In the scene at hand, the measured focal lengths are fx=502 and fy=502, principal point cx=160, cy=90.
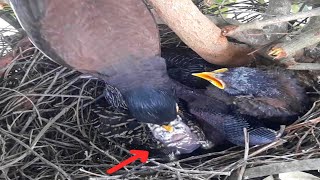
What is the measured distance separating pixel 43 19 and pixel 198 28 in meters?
0.42

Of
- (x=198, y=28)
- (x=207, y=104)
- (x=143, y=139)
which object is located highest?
(x=198, y=28)

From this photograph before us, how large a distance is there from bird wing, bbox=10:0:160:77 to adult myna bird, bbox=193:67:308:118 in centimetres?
20

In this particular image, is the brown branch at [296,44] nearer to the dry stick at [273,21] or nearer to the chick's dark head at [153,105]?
the dry stick at [273,21]

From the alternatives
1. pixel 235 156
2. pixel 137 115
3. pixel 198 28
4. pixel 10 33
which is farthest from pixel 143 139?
pixel 10 33

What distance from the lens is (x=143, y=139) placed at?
165cm

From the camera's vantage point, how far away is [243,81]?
58.9 inches

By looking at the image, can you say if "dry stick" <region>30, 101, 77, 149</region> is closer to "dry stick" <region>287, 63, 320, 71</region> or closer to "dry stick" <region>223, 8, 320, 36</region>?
"dry stick" <region>223, 8, 320, 36</region>

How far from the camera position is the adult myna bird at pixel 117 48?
51.7 inches

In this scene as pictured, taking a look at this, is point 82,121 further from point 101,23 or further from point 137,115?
point 101,23

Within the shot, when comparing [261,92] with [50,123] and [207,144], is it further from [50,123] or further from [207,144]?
[50,123]

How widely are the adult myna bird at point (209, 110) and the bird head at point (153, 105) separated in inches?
5.5

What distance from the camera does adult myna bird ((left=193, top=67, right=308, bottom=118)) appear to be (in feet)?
4.89

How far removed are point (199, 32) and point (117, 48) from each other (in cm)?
24

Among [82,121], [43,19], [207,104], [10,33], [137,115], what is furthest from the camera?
[10,33]
